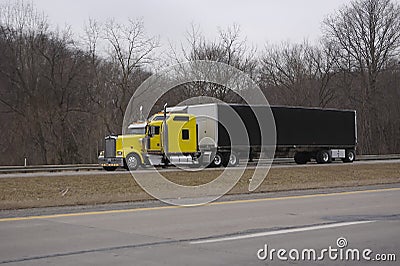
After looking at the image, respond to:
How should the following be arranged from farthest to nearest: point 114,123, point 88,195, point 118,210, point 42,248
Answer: point 114,123, point 88,195, point 118,210, point 42,248

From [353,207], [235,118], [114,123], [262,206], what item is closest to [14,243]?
[262,206]

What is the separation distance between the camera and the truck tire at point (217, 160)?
3763 cm

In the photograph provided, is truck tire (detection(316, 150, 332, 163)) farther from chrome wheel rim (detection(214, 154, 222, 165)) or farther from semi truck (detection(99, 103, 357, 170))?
chrome wheel rim (detection(214, 154, 222, 165))

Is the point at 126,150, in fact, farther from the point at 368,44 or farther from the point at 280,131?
the point at 368,44

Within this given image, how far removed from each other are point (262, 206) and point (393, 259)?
710 centimetres

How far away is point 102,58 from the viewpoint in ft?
188

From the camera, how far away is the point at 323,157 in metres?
44.5

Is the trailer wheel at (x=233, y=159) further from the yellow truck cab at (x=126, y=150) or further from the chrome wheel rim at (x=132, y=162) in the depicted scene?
the chrome wheel rim at (x=132, y=162)

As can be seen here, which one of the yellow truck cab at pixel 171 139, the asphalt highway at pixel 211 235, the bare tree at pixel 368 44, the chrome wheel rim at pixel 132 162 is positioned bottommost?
the asphalt highway at pixel 211 235

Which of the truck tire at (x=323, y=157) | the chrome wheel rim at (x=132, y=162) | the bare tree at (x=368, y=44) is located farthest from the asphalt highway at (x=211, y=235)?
the bare tree at (x=368, y=44)

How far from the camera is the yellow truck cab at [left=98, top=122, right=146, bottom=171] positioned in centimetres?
3603

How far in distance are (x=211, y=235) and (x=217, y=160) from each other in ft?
87.8

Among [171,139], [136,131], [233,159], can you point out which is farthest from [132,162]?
[233,159]

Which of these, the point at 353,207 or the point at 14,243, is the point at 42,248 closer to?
the point at 14,243
